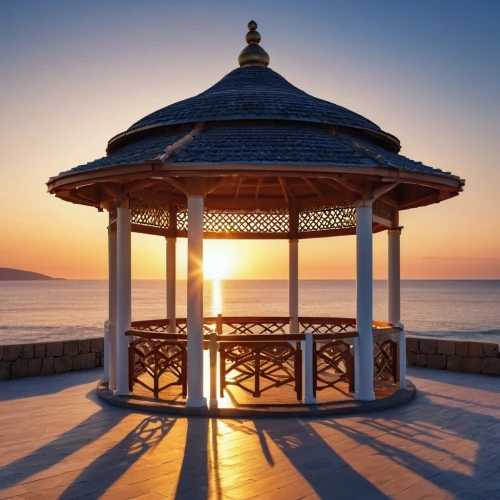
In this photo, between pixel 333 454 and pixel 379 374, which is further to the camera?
pixel 379 374

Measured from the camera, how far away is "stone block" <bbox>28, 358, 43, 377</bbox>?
1088 centimetres

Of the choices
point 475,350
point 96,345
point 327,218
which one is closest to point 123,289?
point 96,345

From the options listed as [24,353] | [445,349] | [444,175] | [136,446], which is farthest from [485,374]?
[24,353]

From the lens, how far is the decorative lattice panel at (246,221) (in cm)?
1159

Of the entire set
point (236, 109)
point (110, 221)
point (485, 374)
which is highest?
point (236, 109)

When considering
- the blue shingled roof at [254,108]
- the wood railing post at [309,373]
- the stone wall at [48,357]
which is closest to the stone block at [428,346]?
the blue shingled roof at [254,108]

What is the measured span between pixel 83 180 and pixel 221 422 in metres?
3.62

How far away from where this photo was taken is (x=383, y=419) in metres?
7.33

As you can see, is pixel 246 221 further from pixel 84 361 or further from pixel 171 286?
pixel 84 361

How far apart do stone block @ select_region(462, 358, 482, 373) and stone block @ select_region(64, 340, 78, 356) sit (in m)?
7.44

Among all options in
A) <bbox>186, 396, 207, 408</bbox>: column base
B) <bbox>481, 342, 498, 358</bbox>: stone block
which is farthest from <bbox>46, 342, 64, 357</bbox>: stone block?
<bbox>481, 342, 498, 358</bbox>: stone block

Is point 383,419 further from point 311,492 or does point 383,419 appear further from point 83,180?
point 83,180

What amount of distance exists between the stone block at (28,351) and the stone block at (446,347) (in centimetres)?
769

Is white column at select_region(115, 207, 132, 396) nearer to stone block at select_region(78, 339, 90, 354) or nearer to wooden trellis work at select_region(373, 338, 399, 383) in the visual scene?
stone block at select_region(78, 339, 90, 354)
